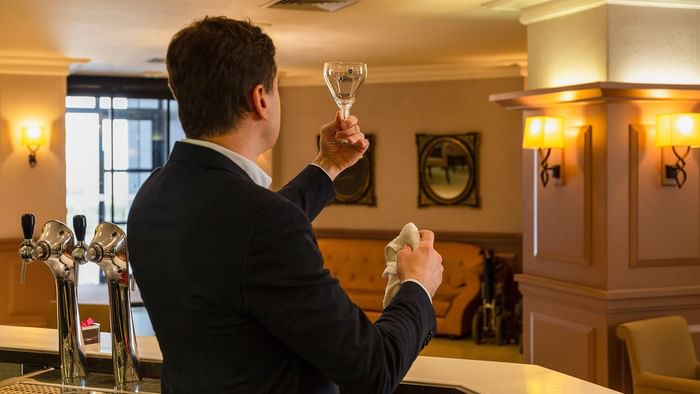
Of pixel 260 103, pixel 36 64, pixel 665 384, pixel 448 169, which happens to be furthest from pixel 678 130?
pixel 36 64

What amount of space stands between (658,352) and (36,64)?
6.40 meters

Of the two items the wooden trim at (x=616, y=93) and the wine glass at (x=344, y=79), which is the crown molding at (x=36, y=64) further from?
the wine glass at (x=344, y=79)

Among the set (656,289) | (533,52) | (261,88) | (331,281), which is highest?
(533,52)

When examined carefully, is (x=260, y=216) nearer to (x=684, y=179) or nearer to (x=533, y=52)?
(x=684, y=179)

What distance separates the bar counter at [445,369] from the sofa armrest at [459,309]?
638cm

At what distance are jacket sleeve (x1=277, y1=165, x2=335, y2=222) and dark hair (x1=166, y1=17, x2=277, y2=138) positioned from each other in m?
0.47

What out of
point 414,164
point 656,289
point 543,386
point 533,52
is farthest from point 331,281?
point 414,164

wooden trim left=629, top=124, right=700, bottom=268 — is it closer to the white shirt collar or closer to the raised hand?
the raised hand

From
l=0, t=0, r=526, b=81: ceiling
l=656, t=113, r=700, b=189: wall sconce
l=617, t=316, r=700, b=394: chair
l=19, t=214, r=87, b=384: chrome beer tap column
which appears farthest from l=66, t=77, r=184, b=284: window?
l=19, t=214, r=87, b=384: chrome beer tap column

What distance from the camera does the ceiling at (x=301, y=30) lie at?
5934mm

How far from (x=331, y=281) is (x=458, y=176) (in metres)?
8.38

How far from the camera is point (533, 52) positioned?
5742 millimetres

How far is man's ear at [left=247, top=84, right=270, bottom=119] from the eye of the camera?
136 centimetres

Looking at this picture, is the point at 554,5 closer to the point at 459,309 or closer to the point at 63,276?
the point at 63,276
